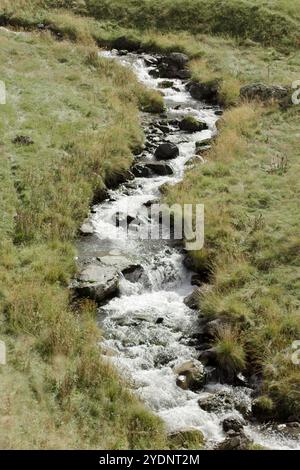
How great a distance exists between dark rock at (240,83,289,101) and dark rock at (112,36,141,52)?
37.6 feet

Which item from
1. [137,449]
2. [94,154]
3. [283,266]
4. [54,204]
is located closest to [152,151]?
[94,154]

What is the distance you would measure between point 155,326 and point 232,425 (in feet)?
12.8

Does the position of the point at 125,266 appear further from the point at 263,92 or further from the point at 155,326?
the point at 263,92

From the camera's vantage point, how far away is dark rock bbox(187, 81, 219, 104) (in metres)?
32.2

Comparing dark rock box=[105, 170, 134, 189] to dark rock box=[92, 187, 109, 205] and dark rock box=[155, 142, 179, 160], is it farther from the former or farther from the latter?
dark rock box=[155, 142, 179, 160]

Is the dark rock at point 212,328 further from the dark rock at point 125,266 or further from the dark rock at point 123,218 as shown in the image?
the dark rock at point 123,218

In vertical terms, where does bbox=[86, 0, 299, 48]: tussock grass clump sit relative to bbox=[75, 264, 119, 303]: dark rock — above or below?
above

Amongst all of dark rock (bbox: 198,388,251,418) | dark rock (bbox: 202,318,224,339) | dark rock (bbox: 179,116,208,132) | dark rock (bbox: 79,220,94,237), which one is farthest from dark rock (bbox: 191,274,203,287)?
dark rock (bbox: 179,116,208,132)

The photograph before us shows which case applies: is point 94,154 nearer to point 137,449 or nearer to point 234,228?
point 234,228

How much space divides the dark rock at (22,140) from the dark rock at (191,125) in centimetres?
823

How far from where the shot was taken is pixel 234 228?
18.8m

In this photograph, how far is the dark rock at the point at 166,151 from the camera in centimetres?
2492

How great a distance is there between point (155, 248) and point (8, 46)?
19.4m

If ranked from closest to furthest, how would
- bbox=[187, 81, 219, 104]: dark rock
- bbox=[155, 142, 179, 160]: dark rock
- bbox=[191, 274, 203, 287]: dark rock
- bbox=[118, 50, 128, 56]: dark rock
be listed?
bbox=[191, 274, 203, 287]: dark rock, bbox=[155, 142, 179, 160]: dark rock, bbox=[187, 81, 219, 104]: dark rock, bbox=[118, 50, 128, 56]: dark rock
